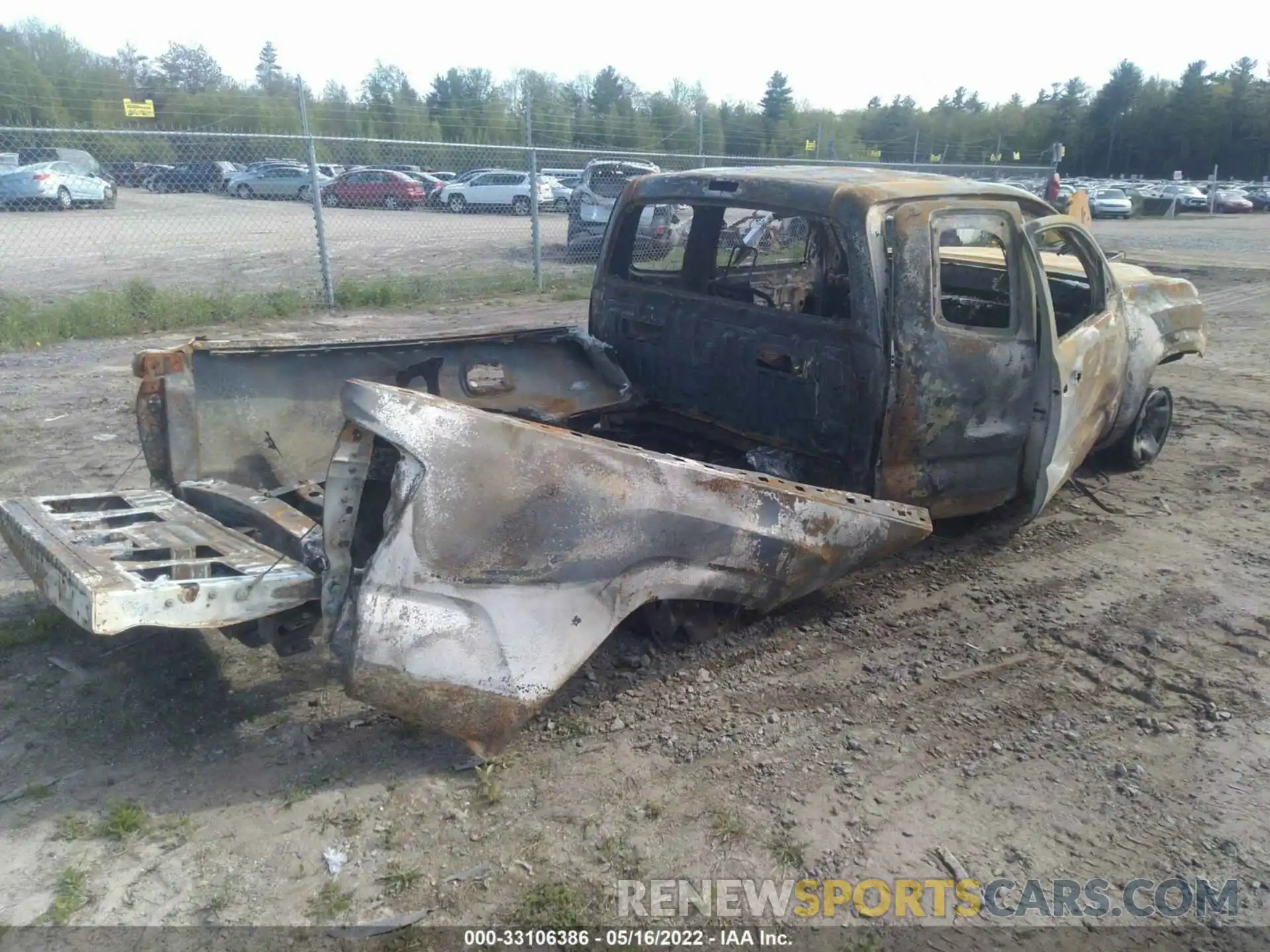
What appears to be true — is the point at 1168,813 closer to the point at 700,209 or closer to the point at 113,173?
the point at 700,209

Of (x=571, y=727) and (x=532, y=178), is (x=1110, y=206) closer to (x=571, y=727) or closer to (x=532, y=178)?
(x=532, y=178)

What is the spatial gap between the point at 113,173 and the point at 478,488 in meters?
17.5

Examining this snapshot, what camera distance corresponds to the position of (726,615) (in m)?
3.72

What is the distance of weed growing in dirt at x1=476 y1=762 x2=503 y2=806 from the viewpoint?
9.46 ft

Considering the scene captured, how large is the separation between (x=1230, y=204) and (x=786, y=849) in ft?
144

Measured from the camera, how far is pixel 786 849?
2.71 meters

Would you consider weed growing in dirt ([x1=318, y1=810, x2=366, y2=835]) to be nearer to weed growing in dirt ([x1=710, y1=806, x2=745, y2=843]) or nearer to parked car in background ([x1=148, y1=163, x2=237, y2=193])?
weed growing in dirt ([x1=710, y1=806, x2=745, y2=843])

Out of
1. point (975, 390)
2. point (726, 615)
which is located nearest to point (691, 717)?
point (726, 615)

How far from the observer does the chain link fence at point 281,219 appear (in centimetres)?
1225

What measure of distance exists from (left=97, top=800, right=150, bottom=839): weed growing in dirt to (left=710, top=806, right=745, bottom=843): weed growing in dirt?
1622 mm

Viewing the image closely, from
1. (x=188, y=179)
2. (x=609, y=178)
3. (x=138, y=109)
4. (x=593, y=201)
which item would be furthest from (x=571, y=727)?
(x=188, y=179)

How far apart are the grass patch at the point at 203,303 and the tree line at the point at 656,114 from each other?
7.26 ft

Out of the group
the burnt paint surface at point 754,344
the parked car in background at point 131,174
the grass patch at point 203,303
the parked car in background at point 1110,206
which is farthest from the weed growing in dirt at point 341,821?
the parked car in background at point 1110,206

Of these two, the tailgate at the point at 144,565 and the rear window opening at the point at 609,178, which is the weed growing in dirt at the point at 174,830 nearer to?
the tailgate at the point at 144,565
